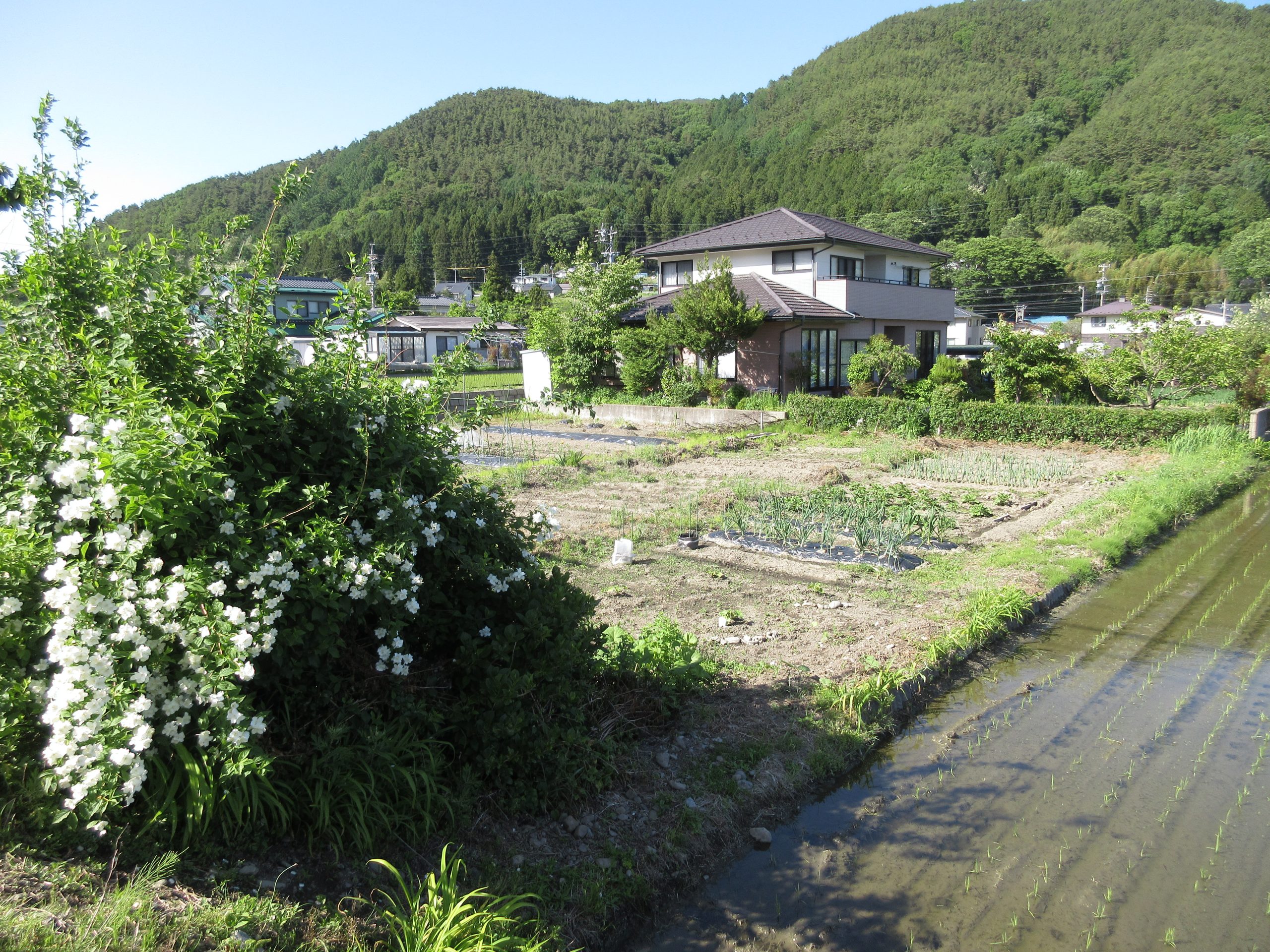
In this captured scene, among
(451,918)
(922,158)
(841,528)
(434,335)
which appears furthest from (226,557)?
(922,158)

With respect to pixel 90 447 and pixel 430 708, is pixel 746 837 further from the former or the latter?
pixel 90 447

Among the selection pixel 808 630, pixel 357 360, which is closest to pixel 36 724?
pixel 357 360

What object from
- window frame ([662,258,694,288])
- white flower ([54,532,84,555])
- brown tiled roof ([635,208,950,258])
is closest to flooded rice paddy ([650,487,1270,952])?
white flower ([54,532,84,555])

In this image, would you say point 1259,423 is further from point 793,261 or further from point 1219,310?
point 1219,310

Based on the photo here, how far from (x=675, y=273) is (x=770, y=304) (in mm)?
5473

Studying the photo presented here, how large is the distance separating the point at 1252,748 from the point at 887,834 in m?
2.77

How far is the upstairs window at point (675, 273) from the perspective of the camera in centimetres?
2623

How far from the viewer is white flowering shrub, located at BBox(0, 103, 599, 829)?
2.56 m

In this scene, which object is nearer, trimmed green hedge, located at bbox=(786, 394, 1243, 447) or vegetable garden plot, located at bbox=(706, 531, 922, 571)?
vegetable garden plot, located at bbox=(706, 531, 922, 571)

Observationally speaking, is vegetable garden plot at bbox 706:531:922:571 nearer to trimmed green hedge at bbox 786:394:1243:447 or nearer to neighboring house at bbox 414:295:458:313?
trimmed green hedge at bbox 786:394:1243:447

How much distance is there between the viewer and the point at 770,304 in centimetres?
2216

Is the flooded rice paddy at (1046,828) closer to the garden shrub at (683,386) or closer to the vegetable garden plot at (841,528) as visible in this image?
the vegetable garden plot at (841,528)

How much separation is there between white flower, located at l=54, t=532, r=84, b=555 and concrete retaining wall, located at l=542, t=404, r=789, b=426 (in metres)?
16.0

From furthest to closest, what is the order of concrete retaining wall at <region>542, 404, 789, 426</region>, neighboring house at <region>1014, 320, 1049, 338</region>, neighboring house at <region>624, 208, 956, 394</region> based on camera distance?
neighboring house at <region>624, 208, 956, 394</region>, neighboring house at <region>1014, 320, 1049, 338</region>, concrete retaining wall at <region>542, 404, 789, 426</region>
